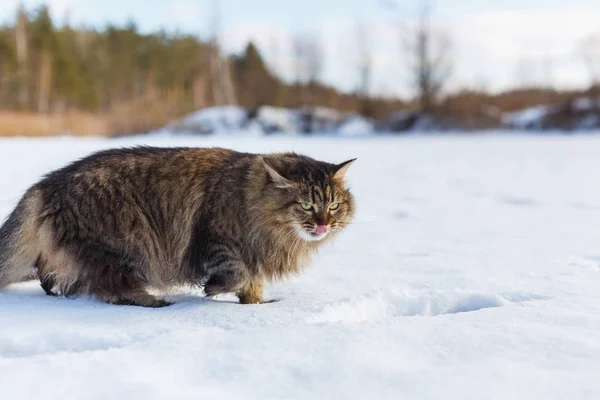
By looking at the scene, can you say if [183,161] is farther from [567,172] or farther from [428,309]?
[567,172]

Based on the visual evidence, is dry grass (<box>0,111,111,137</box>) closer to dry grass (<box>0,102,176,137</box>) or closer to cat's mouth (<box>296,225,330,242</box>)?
dry grass (<box>0,102,176,137</box>)

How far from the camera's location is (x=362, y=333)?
2029 mm

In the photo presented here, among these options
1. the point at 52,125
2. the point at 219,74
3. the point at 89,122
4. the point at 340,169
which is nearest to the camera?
the point at 340,169

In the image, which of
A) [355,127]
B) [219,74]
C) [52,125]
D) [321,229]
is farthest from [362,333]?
[219,74]

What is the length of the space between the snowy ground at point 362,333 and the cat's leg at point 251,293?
13 cm

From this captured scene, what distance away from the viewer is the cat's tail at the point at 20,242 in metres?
2.64

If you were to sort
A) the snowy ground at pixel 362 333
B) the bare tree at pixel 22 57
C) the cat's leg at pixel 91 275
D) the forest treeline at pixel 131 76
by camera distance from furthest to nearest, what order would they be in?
the bare tree at pixel 22 57
the forest treeline at pixel 131 76
the cat's leg at pixel 91 275
the snowy ground at pixel 362 333

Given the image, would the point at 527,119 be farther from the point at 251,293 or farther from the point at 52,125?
the point at 251,293

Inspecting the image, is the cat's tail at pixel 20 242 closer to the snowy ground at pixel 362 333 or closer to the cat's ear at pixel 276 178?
the snowy ground at pixel 362 333

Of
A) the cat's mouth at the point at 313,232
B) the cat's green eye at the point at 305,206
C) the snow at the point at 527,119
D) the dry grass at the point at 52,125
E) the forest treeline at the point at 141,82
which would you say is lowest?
the cat's mouth at the point at 313,232

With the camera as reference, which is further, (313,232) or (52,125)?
(52,125)

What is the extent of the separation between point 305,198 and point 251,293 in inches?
21.9

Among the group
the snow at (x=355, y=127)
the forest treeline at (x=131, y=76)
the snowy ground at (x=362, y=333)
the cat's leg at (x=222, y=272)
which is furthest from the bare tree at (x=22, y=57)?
the cat's leg at (x=222, y=272)

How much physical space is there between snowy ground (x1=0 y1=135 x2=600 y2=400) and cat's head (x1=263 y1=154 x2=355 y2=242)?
1.13 ft
